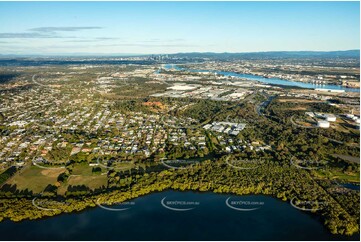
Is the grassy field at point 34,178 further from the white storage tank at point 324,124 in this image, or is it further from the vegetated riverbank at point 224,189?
the white storage tank at point 324,124

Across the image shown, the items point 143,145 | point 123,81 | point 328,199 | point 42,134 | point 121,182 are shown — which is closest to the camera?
point 328,199

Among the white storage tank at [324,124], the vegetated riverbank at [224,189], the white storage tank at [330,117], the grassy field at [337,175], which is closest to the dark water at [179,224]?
the vegetated riverbank at [224,189]

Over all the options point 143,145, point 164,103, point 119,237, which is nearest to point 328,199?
point 119,237

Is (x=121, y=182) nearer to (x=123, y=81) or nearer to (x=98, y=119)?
(x=98, y=119)

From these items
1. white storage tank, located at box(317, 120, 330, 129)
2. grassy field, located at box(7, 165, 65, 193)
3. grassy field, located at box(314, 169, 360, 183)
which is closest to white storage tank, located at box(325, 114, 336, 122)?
white storage tank, located at box(317, 120, 330, 129)

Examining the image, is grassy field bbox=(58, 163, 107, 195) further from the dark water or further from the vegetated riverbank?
the dark water

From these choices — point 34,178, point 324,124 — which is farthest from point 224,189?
point 324,124
